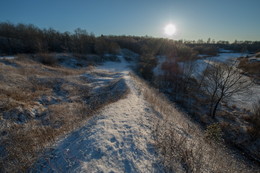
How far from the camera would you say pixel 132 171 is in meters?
2.92

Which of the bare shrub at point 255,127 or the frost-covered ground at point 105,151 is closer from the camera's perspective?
the frost-covered ground at point 105,151

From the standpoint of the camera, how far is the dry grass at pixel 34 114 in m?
3.74

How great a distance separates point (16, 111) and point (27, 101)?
1756 mm

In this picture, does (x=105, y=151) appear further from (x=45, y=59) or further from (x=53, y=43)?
(x=53, y=43)

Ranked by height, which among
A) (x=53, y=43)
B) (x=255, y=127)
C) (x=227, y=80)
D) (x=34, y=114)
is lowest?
(x=255, y=127)

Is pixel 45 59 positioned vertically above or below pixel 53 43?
below

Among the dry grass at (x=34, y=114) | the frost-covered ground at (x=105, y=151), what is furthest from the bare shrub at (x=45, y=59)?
the frost-covered ground at (x=105, y=151)

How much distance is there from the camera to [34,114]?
7324mm

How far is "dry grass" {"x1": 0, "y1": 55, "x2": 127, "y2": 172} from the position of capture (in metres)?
3.74

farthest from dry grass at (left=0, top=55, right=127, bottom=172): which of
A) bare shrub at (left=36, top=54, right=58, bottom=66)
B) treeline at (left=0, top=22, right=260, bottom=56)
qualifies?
treeline at (left=0, top=22, right=260, bottom=56)

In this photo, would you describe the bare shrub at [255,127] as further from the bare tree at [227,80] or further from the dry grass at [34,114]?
the dry grass at [34,114]

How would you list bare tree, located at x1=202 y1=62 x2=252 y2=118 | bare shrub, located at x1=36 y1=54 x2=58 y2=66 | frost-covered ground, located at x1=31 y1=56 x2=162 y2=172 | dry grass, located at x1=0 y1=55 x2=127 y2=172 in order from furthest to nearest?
1. bare shrub, located at x1=36 y1=54 x2=58 y2=66
2. bare tree, located at x1=202 y1=62 x2=252 y2=118
3. dry grass, located at x1=0 y1=55 x2=127 y2=172
4. frost-covered ground, located at x1=31 y1=56 x2=162 y2=172

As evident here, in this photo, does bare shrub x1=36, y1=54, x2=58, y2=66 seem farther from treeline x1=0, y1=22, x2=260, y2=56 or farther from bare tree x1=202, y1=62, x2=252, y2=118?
bare tree x1=202, y1=62, x2=252, y2=118

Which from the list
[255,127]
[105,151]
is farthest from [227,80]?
[105,151]
